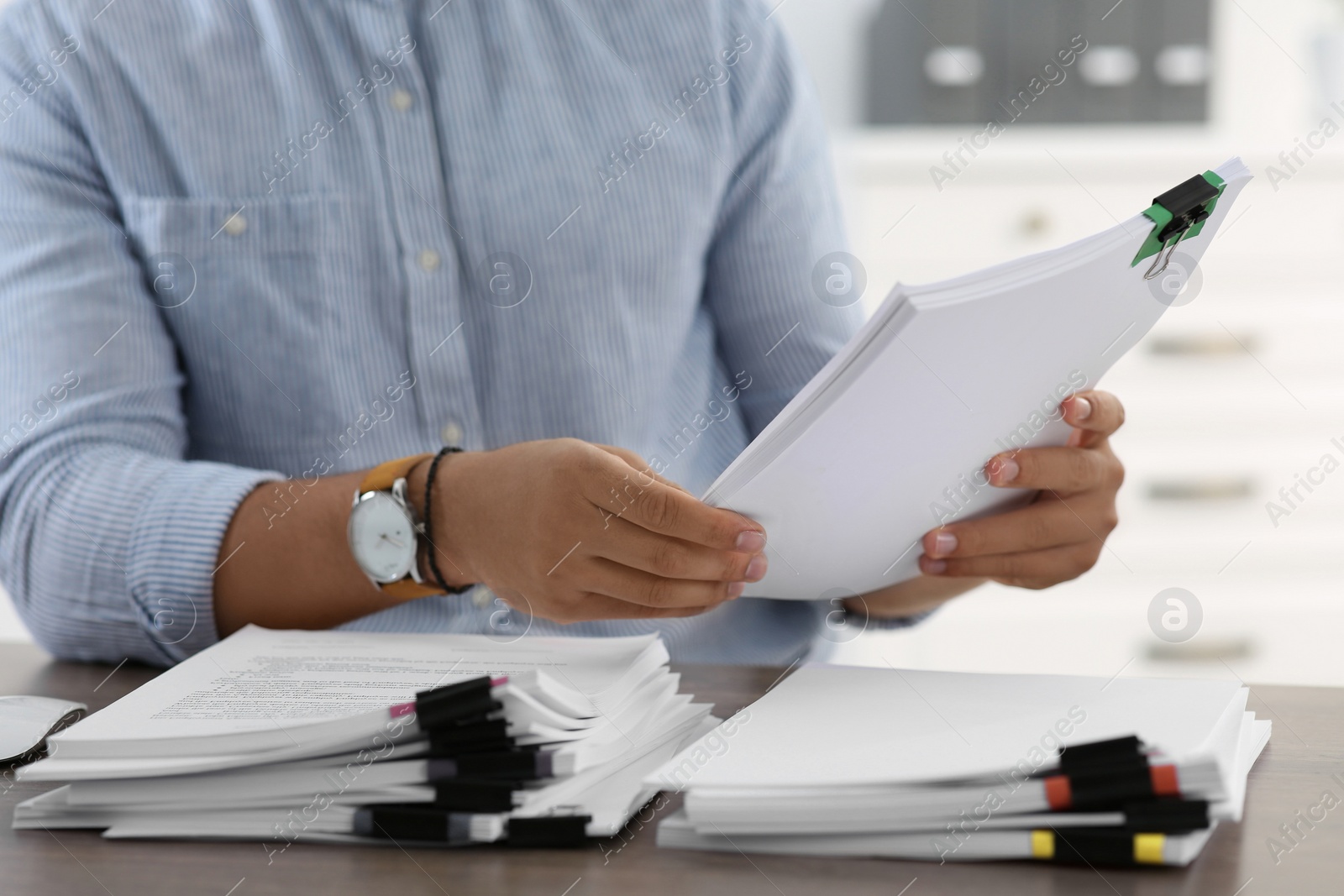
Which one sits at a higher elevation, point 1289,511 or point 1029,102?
point 1029,102

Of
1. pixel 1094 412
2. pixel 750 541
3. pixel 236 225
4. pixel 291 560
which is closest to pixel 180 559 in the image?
pixel 291 560

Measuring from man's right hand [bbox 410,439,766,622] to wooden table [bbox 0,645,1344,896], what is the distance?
0.17 meters

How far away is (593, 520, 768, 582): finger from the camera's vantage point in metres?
0.64

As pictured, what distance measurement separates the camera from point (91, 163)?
969 mm

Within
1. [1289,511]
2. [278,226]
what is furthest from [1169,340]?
[278,226]

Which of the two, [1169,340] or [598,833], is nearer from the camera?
[598,833]

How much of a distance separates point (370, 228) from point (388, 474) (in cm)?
29

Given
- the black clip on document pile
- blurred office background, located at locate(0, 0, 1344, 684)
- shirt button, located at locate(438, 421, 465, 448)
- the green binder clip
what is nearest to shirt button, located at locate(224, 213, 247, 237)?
shirt button, located at locate(438, 421, 465, 448)

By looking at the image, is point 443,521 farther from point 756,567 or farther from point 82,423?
point 82,423

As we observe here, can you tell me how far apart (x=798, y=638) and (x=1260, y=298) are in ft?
4.73

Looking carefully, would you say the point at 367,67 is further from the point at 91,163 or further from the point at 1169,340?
the point at 1169,340

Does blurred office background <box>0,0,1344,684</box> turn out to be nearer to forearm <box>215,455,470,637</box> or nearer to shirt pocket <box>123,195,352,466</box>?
shirt pocket <box>123,195,352,466</box>

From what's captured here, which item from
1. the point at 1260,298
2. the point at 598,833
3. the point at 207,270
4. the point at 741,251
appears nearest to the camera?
the point at 598,833

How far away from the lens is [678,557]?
64cm
